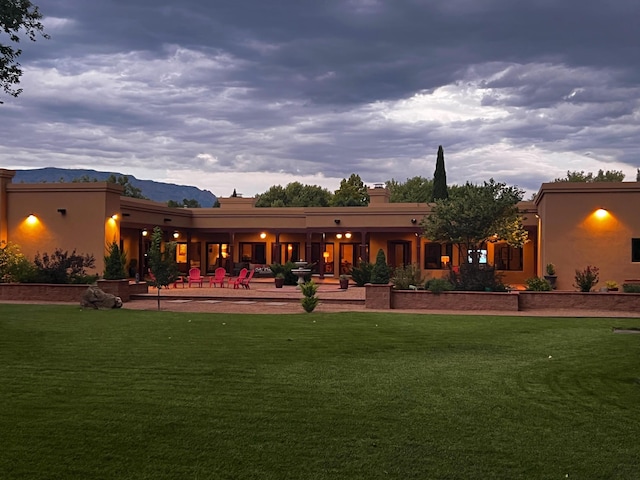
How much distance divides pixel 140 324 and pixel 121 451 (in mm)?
8323

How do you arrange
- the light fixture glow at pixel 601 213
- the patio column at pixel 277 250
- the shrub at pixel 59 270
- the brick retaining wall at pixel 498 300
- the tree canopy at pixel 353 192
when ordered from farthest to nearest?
1. the tree canopy at pixel 353 192
2. the patio column at pixel 277 250
3. the light fixture glow at pixel 601 213
4. the shrub at pixel 59 270
5. the brick retaining wall at pixel 498 300

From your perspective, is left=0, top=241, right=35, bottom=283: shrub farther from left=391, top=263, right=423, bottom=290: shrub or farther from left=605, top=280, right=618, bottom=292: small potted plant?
left=605, top=280, right=618, bottom=292: small potted plant

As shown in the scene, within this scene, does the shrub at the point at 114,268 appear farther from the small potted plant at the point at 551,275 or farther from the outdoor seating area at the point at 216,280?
the small potted plant at the point at 551,275

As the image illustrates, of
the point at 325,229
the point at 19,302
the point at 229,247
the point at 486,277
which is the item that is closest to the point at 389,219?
the point at 325,229

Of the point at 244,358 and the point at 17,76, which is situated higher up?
the point at 17,76

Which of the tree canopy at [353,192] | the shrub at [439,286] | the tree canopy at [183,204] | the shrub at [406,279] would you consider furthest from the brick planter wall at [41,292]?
the tree canopy at [353,192]

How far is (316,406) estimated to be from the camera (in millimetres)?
6727

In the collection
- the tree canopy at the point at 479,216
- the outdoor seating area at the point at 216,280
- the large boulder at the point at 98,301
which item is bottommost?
the large boulder at the point at 98,301

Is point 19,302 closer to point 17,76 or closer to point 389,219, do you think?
point 17,76

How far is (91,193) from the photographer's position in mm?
24750

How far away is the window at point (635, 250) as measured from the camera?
2119 cm

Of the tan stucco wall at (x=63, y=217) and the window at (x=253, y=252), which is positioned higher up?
the tan stucco wall at (x=63, y=217)

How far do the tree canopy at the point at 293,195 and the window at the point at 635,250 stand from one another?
156ft

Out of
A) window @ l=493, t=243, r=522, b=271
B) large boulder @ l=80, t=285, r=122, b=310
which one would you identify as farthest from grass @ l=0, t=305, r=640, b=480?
window @ l=493, t=243, r=522, b=271
